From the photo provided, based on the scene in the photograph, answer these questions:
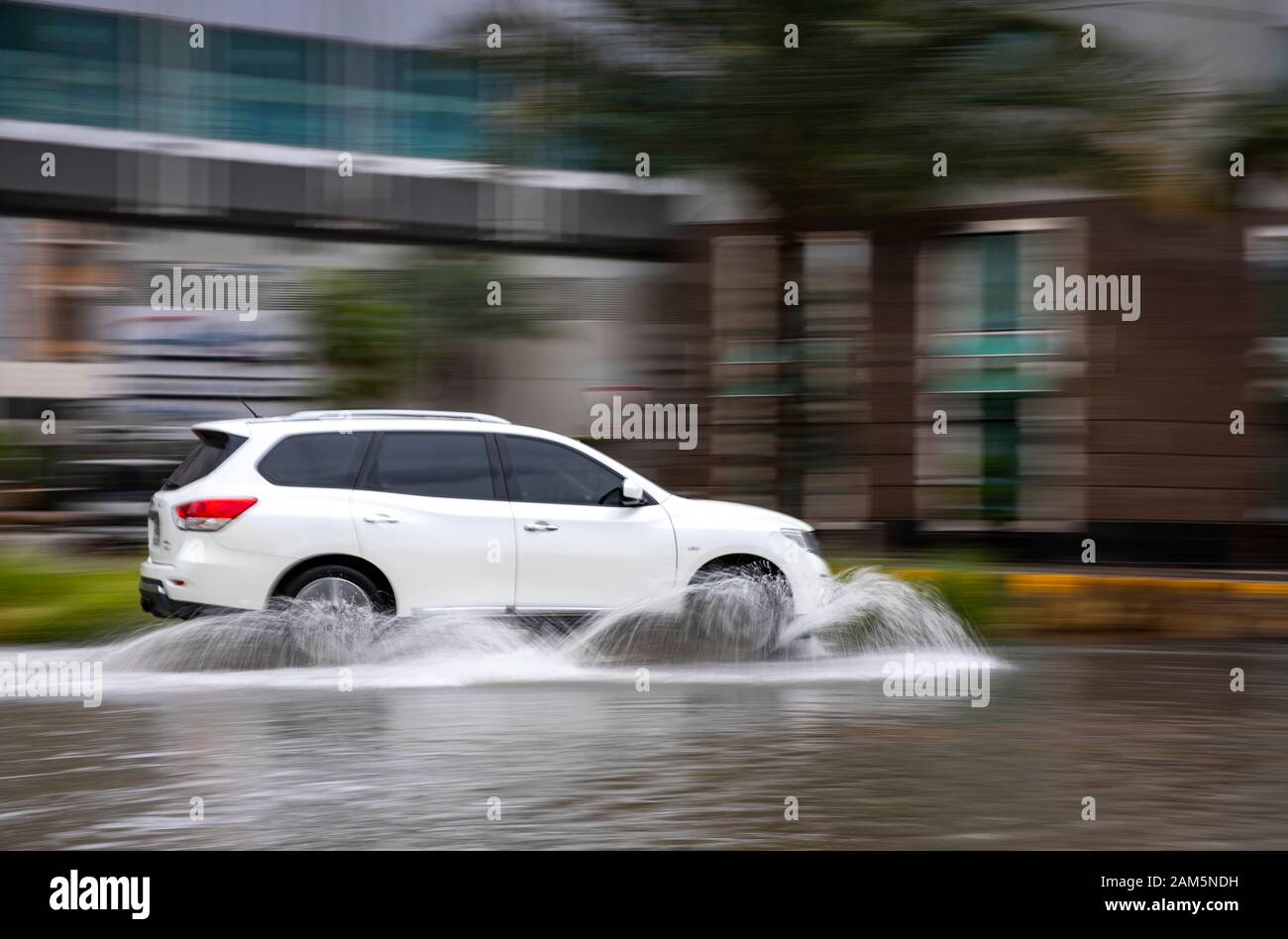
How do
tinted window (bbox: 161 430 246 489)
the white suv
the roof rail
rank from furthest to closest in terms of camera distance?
the roof rail
tinted window (bbox: 161 430 246 489)
the white suv

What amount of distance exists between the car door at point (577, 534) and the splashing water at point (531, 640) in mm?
168

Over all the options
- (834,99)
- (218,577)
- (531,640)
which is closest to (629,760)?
(531,640)

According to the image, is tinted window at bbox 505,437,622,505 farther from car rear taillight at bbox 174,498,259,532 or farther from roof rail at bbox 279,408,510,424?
car rear taillight at bbox 174,498,259,532

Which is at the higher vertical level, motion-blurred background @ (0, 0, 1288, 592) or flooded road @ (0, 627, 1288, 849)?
motion-blurred background @ (0, 0, 1288, 592)

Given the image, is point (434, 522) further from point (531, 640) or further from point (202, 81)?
A: point (202, 81)

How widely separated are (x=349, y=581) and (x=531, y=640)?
1.23 m

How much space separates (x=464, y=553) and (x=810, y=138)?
13.6 feet

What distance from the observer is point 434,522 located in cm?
1098

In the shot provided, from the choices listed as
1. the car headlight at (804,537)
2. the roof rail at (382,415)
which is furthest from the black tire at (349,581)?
the car headlight at (804,537)

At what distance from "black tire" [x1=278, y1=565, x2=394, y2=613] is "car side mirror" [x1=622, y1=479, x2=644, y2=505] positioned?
1675mm

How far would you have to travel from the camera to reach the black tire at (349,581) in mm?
10711

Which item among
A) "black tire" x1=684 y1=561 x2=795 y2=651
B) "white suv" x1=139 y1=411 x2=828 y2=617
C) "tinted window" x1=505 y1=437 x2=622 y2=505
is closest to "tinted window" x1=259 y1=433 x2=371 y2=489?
"white suv" x1=139 y1=411 x2=828 y2=617

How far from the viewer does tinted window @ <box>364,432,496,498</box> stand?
11133 millimetres

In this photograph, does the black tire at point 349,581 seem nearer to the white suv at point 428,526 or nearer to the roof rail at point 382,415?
the white suv at point 428,526
